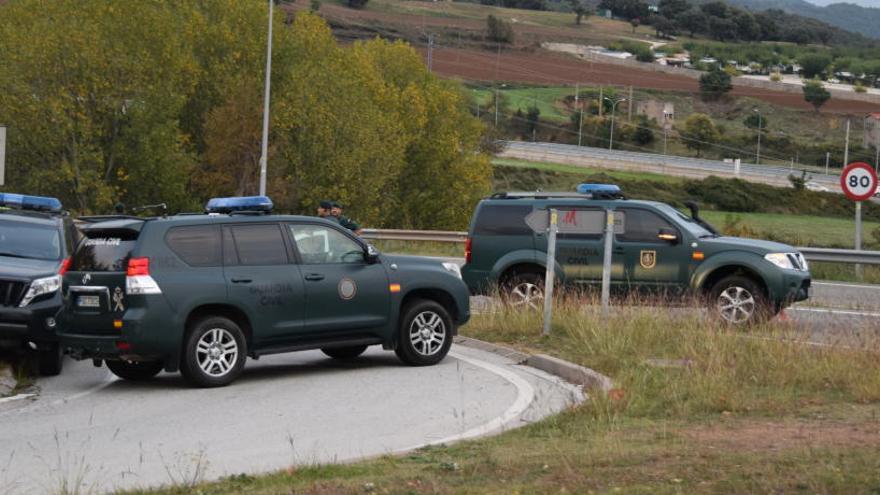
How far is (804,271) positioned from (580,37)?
174 meters

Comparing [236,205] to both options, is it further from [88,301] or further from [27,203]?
[27,203]

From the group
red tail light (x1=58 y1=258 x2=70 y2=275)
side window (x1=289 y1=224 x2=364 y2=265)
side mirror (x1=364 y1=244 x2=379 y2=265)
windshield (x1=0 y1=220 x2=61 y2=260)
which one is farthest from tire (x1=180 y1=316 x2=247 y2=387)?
windshield (x1=0 y1=220 x2=61 y2=260)

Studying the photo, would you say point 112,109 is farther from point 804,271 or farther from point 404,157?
point 804,271

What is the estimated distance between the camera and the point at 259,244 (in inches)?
589

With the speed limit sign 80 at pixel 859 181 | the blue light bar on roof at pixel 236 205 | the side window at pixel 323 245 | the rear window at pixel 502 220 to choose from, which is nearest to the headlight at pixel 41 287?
the blue light bar on roof at pixel 236 205

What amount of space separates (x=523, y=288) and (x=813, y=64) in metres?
174

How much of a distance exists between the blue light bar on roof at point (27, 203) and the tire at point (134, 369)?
355cm

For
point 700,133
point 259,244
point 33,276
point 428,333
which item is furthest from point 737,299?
point 700,133

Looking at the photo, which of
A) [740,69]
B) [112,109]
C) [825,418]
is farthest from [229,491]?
[740,69]

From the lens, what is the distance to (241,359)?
47.3 feet

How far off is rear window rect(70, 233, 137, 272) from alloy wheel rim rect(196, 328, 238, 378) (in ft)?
3.52

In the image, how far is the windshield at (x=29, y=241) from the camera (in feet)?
54.3

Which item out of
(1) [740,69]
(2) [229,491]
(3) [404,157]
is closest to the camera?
(2) [229,491]

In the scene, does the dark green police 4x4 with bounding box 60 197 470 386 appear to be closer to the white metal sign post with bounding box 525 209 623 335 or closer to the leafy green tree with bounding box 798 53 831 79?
the white metal sign post with bounding box 525 209 623 335
